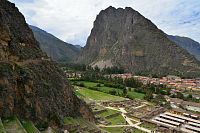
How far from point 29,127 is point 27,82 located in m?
7.95

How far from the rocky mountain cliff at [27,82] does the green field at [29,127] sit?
1.48 meters

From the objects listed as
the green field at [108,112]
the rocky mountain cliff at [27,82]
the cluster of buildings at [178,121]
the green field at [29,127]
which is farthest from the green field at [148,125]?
the green field at [29,127]

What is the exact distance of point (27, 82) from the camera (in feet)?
152

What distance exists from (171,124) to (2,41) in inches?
1830

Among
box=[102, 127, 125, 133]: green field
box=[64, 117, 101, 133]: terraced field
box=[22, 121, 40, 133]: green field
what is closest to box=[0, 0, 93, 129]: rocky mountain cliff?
box=[22, 121, 40, 133]: green field

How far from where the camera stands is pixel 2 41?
47688 millimetres

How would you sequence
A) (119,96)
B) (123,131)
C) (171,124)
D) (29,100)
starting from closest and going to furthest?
(29,100)
(123,131)
(171,124)
(119,96)

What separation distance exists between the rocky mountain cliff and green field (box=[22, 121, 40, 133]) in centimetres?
148

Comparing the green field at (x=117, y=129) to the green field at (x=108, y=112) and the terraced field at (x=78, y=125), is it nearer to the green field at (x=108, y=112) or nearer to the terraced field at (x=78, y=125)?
the terraced field at (x=78, y=125)

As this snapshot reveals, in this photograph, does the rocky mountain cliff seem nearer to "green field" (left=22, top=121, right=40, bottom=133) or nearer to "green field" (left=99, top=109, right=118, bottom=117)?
"green field" (left=22, top=121, right=40, bottom=133)

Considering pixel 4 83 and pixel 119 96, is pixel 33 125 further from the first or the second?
pixel 119 96

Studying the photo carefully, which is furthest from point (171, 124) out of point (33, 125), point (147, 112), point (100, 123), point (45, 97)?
point (33, 125)

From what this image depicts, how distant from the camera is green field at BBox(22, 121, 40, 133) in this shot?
4016 centimetres

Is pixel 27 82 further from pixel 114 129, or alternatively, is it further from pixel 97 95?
pixel 97 95
